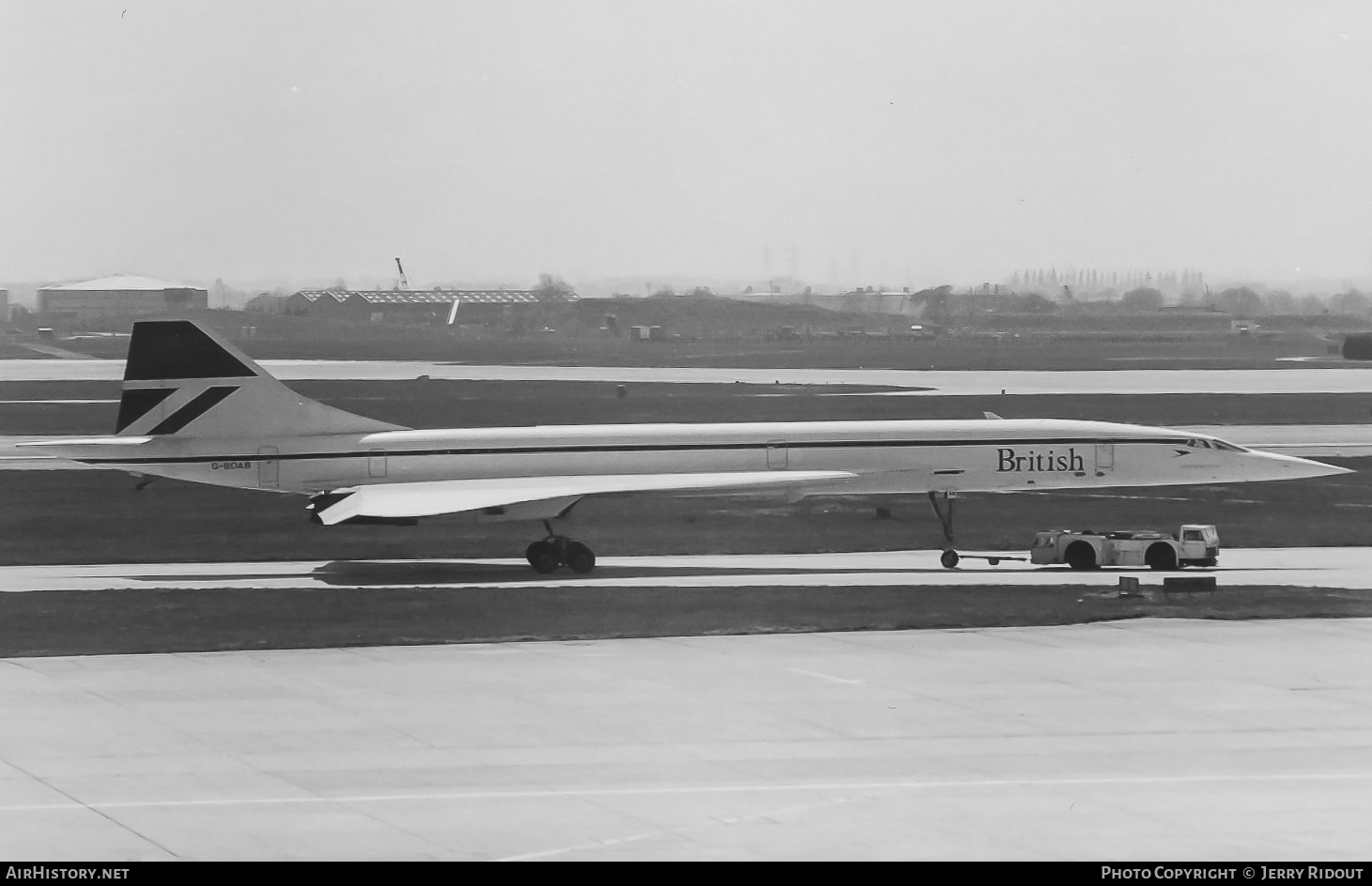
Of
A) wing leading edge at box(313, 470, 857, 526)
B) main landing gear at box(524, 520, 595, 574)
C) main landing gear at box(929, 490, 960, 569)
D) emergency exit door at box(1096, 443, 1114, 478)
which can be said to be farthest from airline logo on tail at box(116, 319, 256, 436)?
emergency exit door at box(1096, 443, 1114, 478)

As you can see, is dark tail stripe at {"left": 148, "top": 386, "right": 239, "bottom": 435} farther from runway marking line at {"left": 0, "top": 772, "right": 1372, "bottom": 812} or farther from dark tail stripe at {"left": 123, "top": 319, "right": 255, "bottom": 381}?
runway marking line at {"left": 0, "top": 772, "right": 1372, "bottom": 812}

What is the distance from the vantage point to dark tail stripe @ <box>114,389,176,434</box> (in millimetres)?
40125

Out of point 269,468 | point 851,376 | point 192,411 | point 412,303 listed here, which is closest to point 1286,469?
point 269,468

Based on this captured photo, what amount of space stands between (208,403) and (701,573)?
1330cm

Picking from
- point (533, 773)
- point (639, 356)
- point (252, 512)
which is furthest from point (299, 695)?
point (639, 356)

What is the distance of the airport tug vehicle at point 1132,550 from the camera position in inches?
1441

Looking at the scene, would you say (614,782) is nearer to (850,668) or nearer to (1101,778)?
(1101,778)

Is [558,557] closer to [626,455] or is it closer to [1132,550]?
[626,455]

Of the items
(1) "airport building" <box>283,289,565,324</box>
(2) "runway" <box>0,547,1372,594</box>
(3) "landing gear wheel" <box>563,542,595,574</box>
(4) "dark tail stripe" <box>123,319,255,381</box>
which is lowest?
(2) "runway" <box>0,547,1372,594</box>

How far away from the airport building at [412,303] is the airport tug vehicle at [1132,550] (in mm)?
40009

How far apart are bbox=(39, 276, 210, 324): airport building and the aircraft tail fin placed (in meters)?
31.7

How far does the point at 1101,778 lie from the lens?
17594mm

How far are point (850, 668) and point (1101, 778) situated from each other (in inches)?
276

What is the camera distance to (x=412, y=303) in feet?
250
